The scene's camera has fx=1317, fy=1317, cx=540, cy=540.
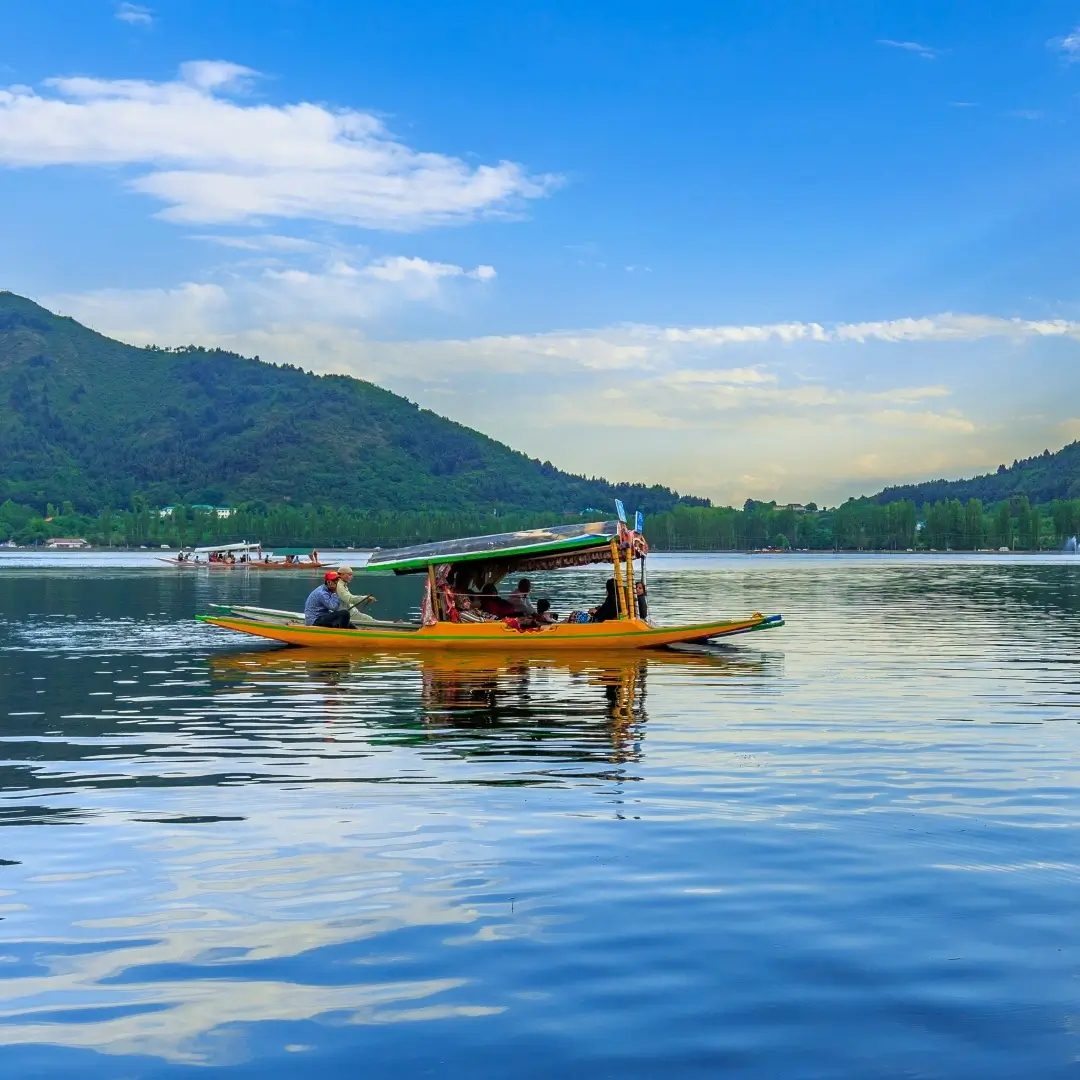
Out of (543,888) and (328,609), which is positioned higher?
(328,609)

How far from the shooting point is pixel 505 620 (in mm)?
35812

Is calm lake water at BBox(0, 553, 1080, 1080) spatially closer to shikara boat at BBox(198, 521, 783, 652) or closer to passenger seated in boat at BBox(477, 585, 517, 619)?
shikara boat at BBox(198, 521, 783, 652)

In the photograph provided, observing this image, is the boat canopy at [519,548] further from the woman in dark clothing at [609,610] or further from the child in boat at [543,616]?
the child in boat at [543,616]

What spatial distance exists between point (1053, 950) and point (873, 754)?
30.4 ft

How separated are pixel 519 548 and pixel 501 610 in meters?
2.98

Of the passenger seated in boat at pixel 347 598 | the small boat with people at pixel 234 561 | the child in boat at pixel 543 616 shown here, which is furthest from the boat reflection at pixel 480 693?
the small boat with people at pixel 234 561

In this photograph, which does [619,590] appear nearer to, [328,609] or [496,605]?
[496,605]

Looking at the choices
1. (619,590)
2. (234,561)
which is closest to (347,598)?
(619,590)

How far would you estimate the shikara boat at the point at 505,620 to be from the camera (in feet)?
115

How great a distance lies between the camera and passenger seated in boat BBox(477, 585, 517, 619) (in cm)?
3769

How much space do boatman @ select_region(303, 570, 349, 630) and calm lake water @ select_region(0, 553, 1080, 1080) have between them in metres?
11.5

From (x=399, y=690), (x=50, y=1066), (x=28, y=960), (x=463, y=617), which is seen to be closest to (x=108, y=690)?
(x=399, y=690)

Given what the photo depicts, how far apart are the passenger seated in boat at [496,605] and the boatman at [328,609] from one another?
12.8 ft

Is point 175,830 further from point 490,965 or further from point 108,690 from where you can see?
point 108,690
